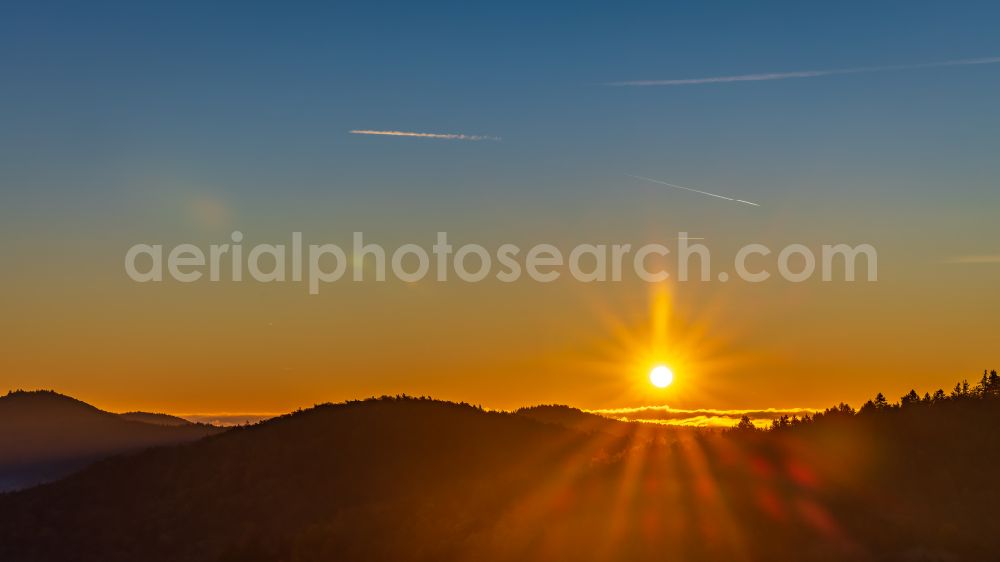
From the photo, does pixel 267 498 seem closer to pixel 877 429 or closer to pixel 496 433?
pixel 496 433

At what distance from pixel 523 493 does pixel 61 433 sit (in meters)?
135

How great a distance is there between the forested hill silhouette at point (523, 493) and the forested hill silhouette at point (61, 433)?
155ft

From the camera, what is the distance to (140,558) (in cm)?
5897

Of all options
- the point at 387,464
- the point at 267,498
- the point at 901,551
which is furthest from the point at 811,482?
the point at 267,498

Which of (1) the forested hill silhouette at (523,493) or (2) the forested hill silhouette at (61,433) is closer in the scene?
(1) the forested hill silhouette at (523,493)

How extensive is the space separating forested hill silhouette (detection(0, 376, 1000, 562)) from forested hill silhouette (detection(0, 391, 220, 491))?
4732 cm

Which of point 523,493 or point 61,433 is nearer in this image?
point 523,493

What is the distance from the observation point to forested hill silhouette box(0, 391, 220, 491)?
128 m

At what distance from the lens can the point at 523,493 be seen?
57656 millimetres

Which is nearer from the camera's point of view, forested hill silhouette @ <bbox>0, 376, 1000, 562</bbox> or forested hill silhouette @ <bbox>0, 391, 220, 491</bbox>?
forested hill silhouette @ <bbox>0, 376, 1000, 562</bbox>

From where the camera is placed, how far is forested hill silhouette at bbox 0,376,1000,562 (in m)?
44.7

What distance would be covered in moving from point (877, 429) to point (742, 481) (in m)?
13.0

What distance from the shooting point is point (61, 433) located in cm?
16950

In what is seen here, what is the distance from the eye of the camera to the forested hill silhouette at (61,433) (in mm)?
128000
